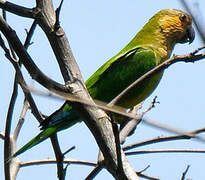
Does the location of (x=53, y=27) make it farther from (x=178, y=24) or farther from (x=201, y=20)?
(x=178, y=24)

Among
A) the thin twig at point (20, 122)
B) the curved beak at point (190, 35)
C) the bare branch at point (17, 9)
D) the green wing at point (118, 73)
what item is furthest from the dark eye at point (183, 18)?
the bare branch at point (17, 9)

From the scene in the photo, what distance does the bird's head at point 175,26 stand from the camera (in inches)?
236

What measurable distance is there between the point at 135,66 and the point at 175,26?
1182 mm

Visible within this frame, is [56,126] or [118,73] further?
[118,73]

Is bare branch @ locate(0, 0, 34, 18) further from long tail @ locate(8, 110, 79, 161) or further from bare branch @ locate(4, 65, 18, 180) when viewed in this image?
long tail @ locate(8, 110, 79, 161)

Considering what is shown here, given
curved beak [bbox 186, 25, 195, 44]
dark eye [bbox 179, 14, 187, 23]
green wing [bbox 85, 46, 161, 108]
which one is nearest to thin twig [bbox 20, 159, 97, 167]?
green wing [bbox 85, 46, 161, 108]

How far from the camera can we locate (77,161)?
3760 millimetres

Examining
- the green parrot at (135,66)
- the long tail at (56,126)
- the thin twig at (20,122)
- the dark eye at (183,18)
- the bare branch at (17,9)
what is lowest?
the dark eye at (183,18)

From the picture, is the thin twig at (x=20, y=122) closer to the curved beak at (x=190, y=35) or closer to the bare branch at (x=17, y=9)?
the bare branch at (x=17, y=9)

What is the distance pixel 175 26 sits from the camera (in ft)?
19.9

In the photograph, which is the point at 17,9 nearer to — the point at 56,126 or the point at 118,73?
the point at 56,126

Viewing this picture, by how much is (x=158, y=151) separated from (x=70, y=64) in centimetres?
101

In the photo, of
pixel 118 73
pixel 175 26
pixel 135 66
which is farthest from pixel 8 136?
pixel 175 26

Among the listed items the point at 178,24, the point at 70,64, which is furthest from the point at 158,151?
the point at 178,24
